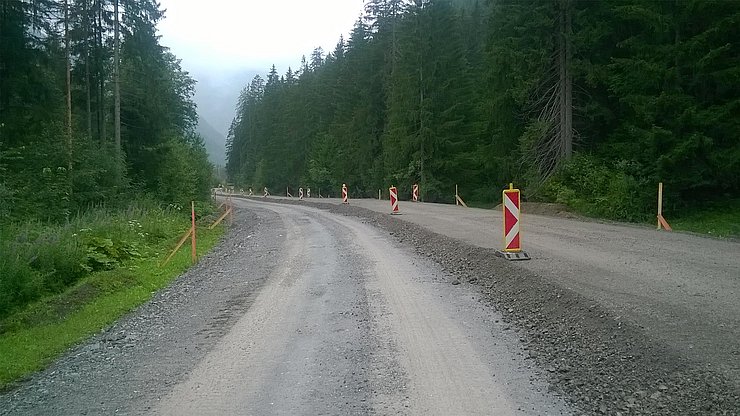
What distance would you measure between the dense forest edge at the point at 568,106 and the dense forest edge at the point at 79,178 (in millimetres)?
15181

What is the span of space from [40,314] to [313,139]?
62.7 metres

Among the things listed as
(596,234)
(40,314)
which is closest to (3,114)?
(40,314)

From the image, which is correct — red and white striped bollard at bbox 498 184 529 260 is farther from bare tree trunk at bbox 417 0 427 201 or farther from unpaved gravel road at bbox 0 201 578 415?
bare tree trunk at bbox 417 0 427 201

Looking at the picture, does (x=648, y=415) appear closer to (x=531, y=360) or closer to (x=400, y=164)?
(x=531, y=360)

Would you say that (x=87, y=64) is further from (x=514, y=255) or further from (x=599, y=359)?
(x=599, y=359)

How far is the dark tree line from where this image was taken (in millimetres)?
19500

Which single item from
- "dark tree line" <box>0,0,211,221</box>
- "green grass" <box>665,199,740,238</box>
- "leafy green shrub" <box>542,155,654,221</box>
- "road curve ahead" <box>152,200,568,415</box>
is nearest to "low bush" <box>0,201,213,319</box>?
"dark tree line" <box>0,0,211,221</box>

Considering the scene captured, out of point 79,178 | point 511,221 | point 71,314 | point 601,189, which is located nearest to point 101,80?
point 79,178

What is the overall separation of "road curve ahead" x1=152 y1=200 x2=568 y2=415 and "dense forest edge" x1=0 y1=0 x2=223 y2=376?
2426 millimetres

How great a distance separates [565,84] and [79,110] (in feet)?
81.0

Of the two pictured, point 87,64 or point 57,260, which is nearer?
point 57,260

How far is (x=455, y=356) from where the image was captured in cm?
589

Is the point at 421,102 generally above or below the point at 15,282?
above

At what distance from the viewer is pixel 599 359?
536cm
